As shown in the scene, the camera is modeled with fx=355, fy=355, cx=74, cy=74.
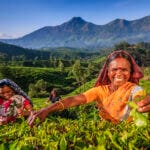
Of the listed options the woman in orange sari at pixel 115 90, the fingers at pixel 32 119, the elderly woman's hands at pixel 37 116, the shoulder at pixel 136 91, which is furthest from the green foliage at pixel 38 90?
the fingers at pixel 32 119

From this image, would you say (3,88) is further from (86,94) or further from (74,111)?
(74,111)

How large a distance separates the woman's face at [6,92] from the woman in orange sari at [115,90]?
98.6 inches

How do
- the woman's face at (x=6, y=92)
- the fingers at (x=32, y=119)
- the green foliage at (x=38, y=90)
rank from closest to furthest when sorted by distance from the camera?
1. the fingers at (x=32, y=119)
2. the woman's face at (x=6, y=92)
3. the green foliage at (x=38, y=90)

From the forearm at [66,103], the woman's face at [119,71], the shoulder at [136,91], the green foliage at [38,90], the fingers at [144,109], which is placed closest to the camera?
the fingers at [144,109]

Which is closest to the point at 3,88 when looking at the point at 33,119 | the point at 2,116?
the point at 2,116

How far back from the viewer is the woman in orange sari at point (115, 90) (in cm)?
362

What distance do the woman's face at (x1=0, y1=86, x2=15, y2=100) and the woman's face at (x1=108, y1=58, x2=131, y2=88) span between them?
2730mm

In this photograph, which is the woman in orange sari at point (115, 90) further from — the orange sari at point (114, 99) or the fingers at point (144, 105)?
the fingers at point (144, 105)

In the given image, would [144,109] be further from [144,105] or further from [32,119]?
[32,119]

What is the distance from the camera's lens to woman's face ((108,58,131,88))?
384 cm

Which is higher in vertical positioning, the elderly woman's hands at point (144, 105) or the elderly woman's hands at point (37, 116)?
the elderly woman's hands at point (144, 105)

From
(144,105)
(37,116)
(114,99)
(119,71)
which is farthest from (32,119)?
(119,71)

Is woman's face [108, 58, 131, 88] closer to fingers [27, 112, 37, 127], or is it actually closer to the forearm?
the forearm

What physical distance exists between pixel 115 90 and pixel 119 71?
22 centimetres
